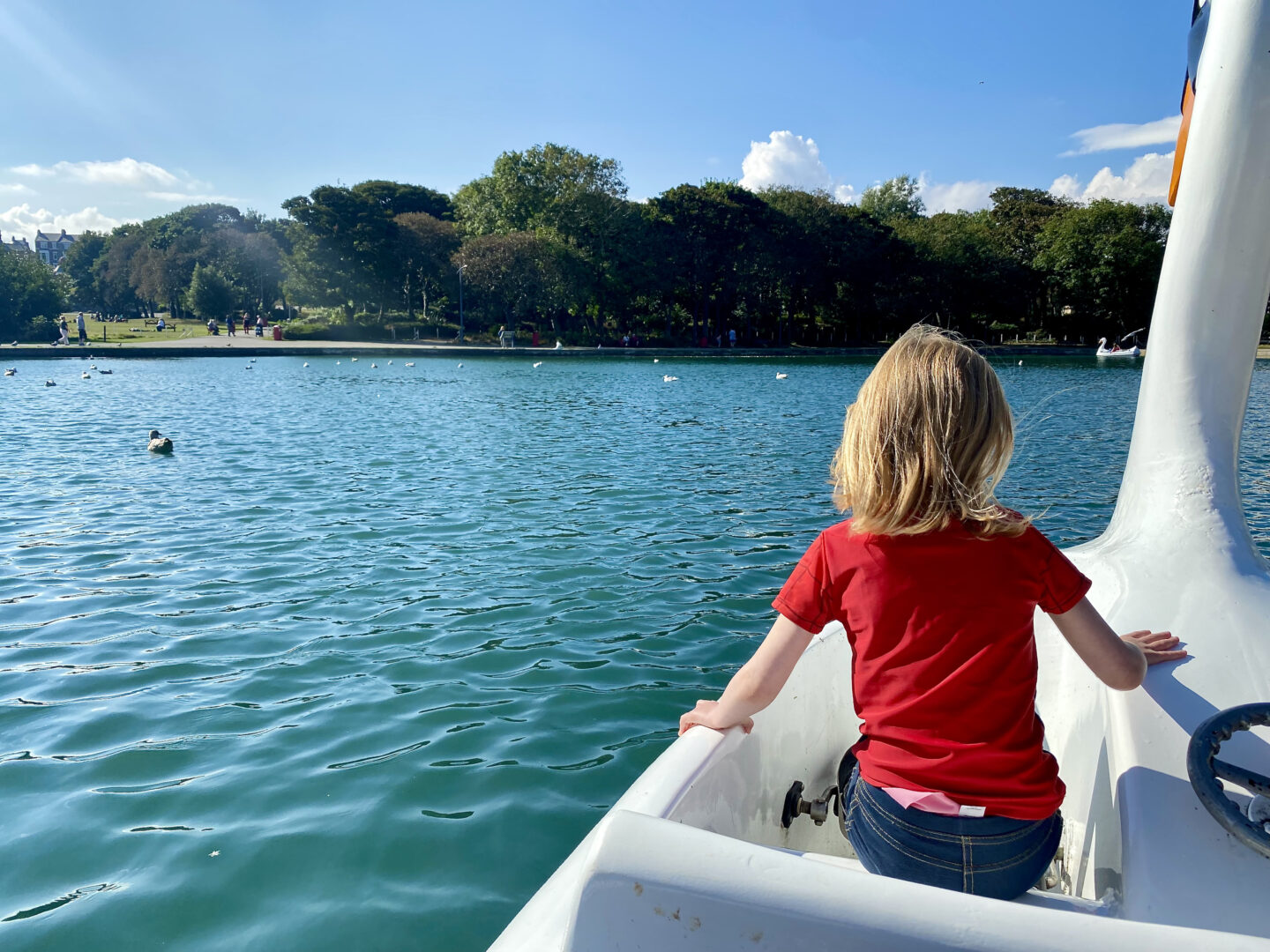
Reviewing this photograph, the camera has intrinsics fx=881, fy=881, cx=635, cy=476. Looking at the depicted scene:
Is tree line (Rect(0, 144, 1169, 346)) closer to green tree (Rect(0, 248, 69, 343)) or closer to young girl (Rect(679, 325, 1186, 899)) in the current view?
green tree (Rect(0, 248, 69, 343))

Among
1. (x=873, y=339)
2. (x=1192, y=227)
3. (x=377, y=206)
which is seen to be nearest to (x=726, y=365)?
(x=873, y=339)

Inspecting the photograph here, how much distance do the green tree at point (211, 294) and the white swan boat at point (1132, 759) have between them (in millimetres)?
70583

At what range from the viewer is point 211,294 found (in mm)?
66125

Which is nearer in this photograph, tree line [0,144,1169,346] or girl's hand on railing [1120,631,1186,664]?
girl's hand on railing [1120,631,1186,664]

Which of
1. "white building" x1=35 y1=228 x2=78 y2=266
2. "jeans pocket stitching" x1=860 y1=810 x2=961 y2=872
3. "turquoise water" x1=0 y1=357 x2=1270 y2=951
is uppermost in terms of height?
"white building" x1=35 y1=228 x2=78 y2=266

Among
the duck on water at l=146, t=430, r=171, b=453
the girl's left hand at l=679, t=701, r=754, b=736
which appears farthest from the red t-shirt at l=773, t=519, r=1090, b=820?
the duck on water at l=146, t=430, r=171, b=453

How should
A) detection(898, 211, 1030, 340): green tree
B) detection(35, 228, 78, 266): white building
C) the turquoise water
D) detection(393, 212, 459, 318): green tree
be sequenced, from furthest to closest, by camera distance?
detection(35, 228, 78, 266): white building < detection(393, 212, 459, 318): green tree < detection(898, 211, 1030, 340): green tree < the turquoise water

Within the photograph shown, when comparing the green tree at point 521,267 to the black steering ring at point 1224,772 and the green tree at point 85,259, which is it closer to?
the black steering ring at point 1224,772

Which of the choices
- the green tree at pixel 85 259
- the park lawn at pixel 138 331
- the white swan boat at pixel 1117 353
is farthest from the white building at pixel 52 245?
the white swan boat at pixel 1117 353

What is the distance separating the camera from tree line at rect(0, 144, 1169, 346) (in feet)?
183

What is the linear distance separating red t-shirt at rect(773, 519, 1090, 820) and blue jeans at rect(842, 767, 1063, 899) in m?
0.04

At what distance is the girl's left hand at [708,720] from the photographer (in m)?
2.17

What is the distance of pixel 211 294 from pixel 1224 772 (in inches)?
2897

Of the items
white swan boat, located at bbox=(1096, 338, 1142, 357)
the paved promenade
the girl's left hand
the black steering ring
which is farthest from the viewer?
white swan boat, located at bbox=(1096, 338, 1142, 357)
